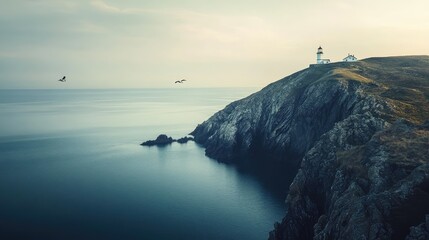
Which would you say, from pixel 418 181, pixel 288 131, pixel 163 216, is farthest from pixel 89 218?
pixel 288 131

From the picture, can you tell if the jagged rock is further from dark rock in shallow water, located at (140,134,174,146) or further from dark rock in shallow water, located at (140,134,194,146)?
dark rock in shallow water, located at (140,134,174,146)

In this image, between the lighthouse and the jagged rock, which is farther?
the lighthouse

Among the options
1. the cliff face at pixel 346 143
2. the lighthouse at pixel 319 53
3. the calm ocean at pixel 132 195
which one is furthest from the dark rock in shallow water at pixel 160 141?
the lighthouse at pixel 319 53

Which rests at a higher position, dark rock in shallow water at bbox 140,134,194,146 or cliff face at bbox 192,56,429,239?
cliff face at bbox 192,56,429,239

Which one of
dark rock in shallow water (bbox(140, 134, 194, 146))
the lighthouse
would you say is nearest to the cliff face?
dark rock in shallow water (bbox(140, 134, 194, 146))

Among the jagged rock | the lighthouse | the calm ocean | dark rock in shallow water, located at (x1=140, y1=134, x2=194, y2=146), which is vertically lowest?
the calm ocean

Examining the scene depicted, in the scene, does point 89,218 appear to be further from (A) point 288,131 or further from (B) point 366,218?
(A) point 288,131

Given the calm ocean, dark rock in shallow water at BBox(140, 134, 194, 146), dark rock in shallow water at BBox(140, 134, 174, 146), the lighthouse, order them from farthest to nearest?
1. the lighthouse
2. dark rock in shallow water at BBox(140, 134, 194, 146)
3. dark rock in shallow water at BBox(140, 134, 174, 146)
4. the calm ocean

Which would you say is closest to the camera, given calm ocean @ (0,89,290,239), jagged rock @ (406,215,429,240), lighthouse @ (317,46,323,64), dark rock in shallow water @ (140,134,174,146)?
jagged rock @ (406,215,429,240)

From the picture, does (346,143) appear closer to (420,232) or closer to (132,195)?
(420,232)
